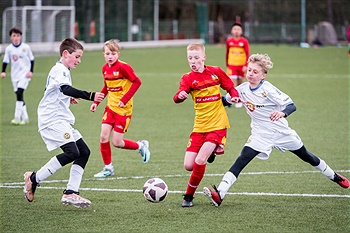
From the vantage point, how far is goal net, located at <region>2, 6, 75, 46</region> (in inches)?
1265

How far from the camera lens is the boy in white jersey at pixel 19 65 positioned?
1455cm

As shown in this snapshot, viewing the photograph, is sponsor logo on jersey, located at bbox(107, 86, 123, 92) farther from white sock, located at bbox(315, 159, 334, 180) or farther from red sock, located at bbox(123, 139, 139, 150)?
white sock, located at bbox(315, 159, 334, 180)

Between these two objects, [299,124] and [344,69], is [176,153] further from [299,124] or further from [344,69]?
[344,69]

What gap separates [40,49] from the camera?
3291 centimetres

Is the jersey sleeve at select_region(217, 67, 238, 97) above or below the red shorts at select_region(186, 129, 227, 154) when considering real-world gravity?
above

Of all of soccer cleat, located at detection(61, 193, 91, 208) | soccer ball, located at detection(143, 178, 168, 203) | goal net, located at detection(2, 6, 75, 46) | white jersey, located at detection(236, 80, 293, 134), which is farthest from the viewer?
goal net, located at detection(2, 6, 75, 46)

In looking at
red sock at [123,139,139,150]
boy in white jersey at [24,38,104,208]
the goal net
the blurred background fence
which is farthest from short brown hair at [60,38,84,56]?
the blurred background fence

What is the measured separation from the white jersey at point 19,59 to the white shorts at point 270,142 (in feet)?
28.3

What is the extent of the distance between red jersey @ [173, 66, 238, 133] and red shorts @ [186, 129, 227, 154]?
5cm

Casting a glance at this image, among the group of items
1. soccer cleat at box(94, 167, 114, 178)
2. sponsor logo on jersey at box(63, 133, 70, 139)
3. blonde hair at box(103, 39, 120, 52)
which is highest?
blonde hair at box(103, 39, 120, 52)

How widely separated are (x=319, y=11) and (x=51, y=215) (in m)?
45.5

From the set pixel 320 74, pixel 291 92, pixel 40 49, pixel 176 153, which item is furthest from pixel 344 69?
pixel 176 153

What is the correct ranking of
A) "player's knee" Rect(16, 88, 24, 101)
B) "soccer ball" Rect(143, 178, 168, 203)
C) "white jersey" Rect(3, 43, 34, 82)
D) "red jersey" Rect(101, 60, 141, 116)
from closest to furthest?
"soccer ball" Rect(143, 178, 168, 203) → "red jersey" Rect(101, 60, 141, 116) → "player's knee" Rect(16, 88, 24, 101) → "white jersey" Rect(3, 43, 34, 82)

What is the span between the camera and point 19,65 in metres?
14.9
